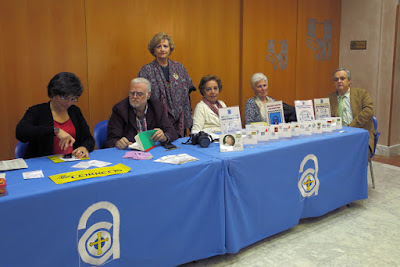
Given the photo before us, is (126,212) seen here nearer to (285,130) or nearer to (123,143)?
(123,143)

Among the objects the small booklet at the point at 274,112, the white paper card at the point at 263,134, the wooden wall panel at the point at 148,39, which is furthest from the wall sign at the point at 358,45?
the white paper card at the point at 263,134

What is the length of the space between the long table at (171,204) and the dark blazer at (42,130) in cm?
19

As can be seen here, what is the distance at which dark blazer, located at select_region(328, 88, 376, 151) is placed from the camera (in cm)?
385

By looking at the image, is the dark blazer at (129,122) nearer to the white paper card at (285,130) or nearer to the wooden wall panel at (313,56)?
the white paper card at (285,130)

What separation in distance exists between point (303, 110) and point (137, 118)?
1.42 m

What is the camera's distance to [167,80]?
12.2ft

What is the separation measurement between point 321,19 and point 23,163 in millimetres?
5006

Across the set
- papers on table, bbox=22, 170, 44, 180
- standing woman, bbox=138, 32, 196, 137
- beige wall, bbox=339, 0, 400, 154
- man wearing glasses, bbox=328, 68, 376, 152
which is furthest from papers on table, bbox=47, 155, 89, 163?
beige wall, bbox=339, 0, 400, 154

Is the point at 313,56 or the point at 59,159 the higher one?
the point at 313,56

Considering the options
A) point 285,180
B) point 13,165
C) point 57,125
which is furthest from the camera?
point 285,180

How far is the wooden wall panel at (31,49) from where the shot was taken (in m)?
3.38

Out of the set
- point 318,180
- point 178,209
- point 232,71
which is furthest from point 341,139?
point 232,71

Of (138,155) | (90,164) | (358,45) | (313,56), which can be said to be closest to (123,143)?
(138,155)

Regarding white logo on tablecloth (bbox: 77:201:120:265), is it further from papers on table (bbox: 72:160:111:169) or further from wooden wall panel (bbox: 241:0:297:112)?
wooden wall panel (bbox: 241:0:297:112)
